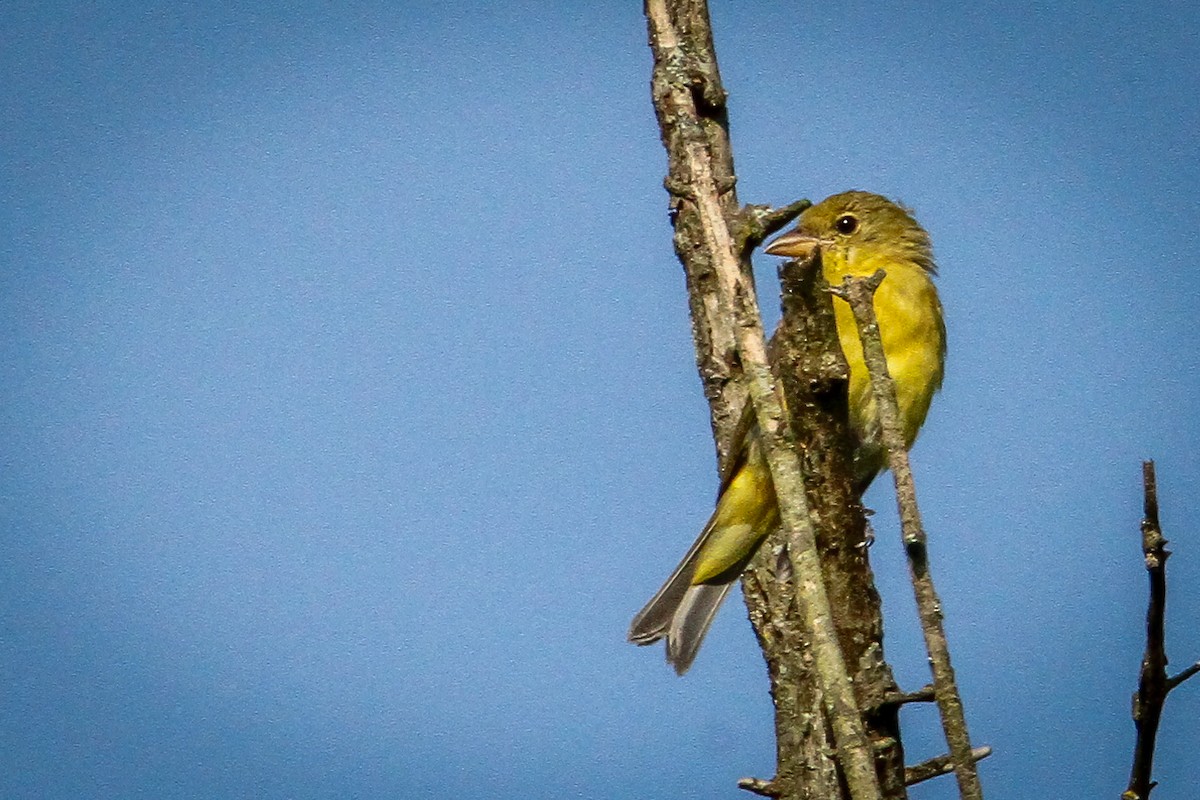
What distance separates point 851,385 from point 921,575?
7.51 ft

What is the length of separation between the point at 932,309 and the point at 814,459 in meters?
2.28

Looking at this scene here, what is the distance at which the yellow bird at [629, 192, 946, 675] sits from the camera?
4.43m

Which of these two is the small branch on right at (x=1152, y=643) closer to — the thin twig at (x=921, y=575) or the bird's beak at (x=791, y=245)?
the thin twig at (x=921, y=575)

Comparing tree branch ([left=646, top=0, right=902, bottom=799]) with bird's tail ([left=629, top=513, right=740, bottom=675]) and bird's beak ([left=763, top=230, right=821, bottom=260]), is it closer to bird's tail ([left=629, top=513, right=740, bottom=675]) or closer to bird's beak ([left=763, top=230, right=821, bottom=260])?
bird's tail ([left=629, top=513, right=740, bottom=675])

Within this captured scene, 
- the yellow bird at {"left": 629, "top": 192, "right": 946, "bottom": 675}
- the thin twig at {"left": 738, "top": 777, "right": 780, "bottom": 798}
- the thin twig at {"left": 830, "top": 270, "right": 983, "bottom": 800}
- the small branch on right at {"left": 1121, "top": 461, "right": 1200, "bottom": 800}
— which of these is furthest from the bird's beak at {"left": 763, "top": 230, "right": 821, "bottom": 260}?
the small branch on right at {"left": 1121, "top": 461, "right": 1200, "bottom": 800}

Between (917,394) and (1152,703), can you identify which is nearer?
(1152,703)

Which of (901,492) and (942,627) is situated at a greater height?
(901,492)

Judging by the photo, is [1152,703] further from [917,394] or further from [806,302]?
[917,394]

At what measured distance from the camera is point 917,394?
4742 millimetres

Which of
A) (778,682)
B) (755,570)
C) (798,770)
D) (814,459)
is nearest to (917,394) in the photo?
(755,570)

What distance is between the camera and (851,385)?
4.42m

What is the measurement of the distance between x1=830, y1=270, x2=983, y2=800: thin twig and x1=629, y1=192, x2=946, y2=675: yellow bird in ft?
5.85

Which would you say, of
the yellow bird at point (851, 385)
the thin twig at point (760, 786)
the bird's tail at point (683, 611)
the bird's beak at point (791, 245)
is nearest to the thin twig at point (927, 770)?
the thin twig at point (760, 786)

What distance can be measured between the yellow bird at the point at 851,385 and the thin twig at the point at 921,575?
70.2 inches
